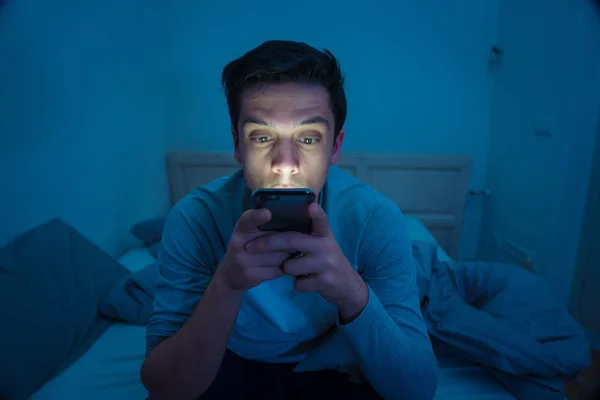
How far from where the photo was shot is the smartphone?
573 mm

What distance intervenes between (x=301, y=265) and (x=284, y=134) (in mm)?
288

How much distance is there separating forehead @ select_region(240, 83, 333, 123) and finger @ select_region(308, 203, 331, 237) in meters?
0.26

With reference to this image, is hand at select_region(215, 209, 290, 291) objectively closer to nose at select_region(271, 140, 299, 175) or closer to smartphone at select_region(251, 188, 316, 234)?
smartphone at select_region(251, 188, 316, 234)

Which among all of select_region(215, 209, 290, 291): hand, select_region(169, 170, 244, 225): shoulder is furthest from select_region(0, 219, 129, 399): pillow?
select_region(215, 209, 290, 291): hand

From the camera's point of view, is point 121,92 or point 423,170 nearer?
Result: point 121,92

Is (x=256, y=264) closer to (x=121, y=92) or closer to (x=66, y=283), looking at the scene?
(x=66, y=283)

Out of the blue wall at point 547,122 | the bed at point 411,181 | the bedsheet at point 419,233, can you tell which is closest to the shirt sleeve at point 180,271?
the bed at point 411,181

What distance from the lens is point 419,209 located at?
235 cm

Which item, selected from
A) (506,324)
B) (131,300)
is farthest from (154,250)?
(506,324)

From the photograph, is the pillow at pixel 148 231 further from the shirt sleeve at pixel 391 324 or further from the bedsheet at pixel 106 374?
the shirt sleeve at pixel 391 324

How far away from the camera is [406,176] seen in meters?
2.30

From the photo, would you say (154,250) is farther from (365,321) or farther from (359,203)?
(365,321)

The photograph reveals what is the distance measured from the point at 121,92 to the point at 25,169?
73 centimetres

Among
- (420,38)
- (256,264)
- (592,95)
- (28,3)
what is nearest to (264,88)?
(256,264)
